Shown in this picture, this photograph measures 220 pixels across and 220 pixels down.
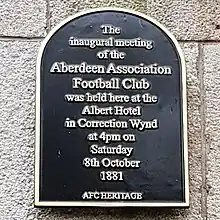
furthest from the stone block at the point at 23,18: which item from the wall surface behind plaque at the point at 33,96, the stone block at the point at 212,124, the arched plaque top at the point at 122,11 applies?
the stone block at the point at 212,124

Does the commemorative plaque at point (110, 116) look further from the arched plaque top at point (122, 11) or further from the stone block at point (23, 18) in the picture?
the stone block at point (23, 18)

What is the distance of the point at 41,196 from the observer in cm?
323

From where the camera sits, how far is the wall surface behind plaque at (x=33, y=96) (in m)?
3.34

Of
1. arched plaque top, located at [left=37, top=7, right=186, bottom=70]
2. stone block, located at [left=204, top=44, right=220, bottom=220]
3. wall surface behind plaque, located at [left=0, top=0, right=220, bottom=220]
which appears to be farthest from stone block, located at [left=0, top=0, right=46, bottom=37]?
stone block, located at [left=204, top=44, right=220, bottom=220]

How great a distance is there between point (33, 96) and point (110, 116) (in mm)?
414

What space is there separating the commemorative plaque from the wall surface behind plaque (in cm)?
12

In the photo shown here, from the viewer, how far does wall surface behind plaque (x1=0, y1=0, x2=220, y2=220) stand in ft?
11.0

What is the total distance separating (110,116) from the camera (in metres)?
3.35

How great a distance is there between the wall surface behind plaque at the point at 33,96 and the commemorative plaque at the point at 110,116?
12 centimetres

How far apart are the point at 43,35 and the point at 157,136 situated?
787 mm

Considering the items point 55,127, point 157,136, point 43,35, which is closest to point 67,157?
point 55,127

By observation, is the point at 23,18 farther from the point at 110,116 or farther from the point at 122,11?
the point at 110,116

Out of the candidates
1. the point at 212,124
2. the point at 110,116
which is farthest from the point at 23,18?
the point at 212,124

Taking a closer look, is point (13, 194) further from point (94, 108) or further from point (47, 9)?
point (47, 9)
